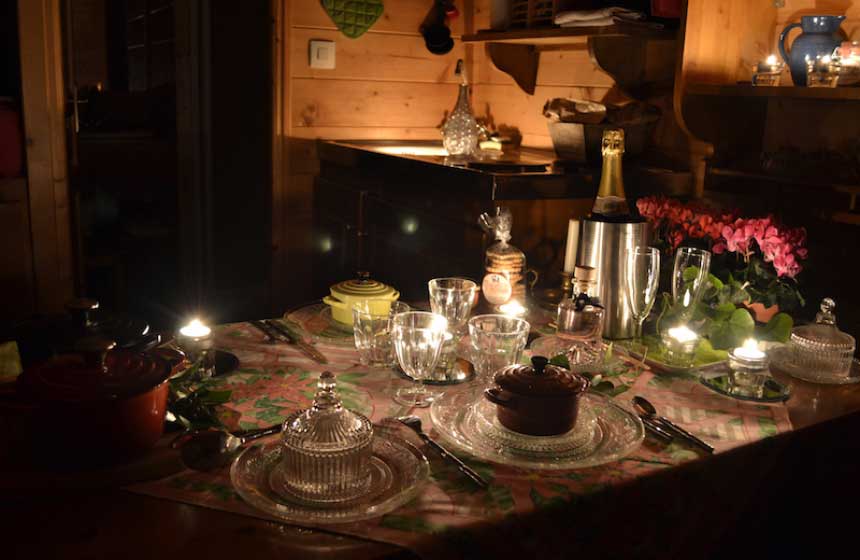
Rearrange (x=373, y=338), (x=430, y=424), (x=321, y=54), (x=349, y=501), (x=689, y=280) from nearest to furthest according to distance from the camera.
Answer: (x=349, y=501), (x=430, y=424), (x=373, y=338), (x=689, y=280), (x=321, y=54)

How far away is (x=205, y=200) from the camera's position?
364 cm

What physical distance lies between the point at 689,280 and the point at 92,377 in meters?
1.04

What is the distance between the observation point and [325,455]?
93 cm

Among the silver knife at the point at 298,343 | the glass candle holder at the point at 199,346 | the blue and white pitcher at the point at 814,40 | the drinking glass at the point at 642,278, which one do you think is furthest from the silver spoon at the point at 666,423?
the blue and white pitcher at the point at 814,40

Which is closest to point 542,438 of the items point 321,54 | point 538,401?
point 538,401

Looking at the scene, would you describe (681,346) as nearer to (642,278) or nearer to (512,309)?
(642,278)

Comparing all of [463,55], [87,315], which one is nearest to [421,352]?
[87,315]

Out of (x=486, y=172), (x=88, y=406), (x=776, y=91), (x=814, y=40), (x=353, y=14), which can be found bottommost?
(x=88, y=406)

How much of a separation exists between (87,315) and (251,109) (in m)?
3.21

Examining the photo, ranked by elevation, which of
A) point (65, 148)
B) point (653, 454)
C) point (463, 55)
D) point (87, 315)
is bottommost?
point (653, 454)

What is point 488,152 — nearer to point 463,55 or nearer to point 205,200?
point 463,55

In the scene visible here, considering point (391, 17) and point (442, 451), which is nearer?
point (442, 451)

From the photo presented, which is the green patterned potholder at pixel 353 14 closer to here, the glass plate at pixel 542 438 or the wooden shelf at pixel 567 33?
the wooden shelf at pixel 567 33

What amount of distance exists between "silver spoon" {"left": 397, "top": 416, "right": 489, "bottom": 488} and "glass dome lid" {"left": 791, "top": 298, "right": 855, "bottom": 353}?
0.75 metres
